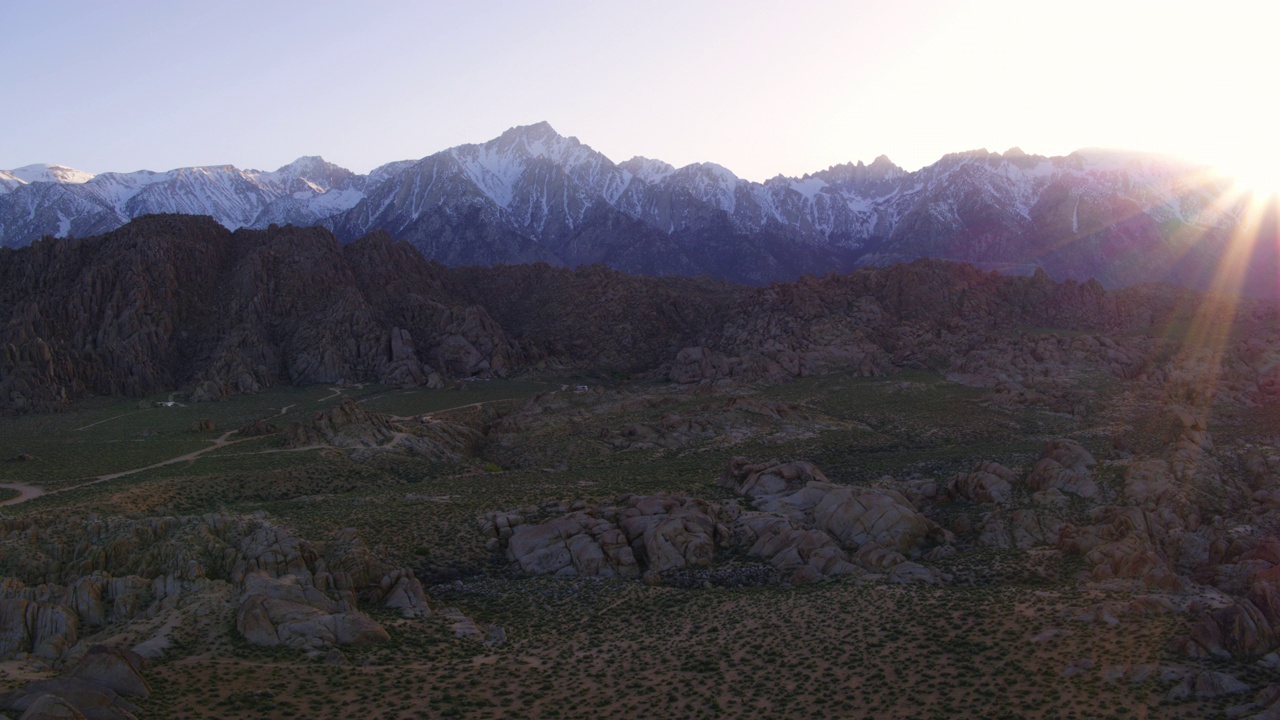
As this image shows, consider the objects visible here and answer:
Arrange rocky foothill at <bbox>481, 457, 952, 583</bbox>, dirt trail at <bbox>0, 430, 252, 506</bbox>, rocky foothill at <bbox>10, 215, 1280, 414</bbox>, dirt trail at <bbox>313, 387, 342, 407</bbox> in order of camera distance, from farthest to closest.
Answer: dirt trail at <bbox>313, 387, 342, 407</bbox>, rocky foothill at <bbox>10, 215, 1280, 414</bbox>, dirt trail at <bbox>0, 430, 252, 506</bbox>, rocky foothill at <bbox>481, 457, 952, 583</bbox>

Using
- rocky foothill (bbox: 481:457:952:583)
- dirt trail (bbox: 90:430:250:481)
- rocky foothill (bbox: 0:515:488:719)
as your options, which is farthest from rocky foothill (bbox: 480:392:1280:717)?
dirt trail (bbox: 90:430:250:481)

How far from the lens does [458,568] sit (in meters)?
43.6

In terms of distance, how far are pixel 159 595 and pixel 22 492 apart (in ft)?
109

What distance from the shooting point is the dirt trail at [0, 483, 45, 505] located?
5563 centimetres

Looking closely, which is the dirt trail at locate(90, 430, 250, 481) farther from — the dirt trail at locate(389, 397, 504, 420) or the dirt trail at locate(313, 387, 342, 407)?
the dirt trail at locate(313, 387, 342, 407)

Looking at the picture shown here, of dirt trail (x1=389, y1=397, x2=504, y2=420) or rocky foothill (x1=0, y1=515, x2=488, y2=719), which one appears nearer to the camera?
rocky foothill (x1=0, y1=515, x2=488, y2=719)

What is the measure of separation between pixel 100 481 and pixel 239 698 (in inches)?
1762

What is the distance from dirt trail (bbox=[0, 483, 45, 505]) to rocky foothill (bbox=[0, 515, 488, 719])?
16087mm

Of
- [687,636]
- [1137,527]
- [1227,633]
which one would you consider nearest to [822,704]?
[687,636]

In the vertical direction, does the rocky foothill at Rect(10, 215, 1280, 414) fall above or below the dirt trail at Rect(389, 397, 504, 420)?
above

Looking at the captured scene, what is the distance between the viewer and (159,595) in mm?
34656

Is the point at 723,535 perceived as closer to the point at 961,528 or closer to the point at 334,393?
the point at 961,528

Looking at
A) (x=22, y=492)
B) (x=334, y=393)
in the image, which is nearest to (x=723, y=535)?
(x=22, y=492)

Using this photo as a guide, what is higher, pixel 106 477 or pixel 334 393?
pixel 106 477
